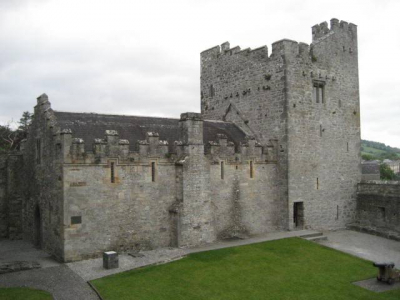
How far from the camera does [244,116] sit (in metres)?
25.1

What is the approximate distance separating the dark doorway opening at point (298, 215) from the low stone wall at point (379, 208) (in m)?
4.36

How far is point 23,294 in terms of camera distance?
521 inches

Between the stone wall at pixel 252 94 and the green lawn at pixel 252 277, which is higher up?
the stone wall at pixel 252 94

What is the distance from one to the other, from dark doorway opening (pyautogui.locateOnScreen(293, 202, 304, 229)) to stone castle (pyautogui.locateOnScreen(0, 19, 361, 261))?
6 cm

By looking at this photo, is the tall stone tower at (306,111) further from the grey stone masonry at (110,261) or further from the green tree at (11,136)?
the green tree at (11,136)

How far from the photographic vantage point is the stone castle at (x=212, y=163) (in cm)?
1764

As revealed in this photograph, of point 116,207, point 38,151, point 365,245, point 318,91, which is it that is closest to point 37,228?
point 38,151

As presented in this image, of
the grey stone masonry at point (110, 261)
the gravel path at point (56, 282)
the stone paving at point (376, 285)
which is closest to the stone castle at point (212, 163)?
the gravel path at point (56, 282)

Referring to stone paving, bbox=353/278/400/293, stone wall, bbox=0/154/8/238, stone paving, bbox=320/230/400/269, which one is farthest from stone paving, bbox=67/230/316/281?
stone wall, bbox=0/154/8/238

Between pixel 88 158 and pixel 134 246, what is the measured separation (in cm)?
485

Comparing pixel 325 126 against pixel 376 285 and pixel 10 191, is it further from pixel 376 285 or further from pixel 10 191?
pixel 10 191

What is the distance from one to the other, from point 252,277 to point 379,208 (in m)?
12.7

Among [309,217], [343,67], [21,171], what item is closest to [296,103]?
[343,67]

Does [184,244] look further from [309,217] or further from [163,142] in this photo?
[309,217]
